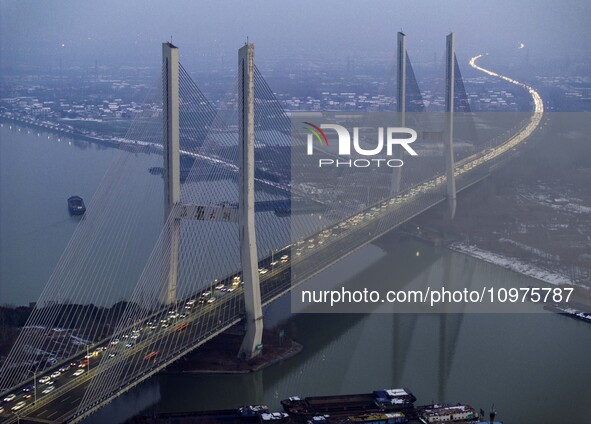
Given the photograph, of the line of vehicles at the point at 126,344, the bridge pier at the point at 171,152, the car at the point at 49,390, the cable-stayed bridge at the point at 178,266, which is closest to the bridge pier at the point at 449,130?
the cable-stayed bridge at the point at 178,266

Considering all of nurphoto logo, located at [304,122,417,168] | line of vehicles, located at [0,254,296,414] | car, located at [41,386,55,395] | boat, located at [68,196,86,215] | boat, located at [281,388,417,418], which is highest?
nurphoto logo, located at [304,122,417,168]

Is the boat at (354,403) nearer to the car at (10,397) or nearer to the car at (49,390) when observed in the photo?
the car at (49,390)

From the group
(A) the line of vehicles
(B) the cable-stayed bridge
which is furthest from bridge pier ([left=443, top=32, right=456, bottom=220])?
(A) the line of vehicles

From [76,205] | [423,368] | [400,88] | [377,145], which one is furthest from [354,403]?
[76,205]

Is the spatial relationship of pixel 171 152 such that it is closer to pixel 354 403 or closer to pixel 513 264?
pixel 354 403

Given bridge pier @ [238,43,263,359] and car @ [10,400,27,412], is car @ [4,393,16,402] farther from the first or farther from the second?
bridge pier @ [238,43,263,359]
